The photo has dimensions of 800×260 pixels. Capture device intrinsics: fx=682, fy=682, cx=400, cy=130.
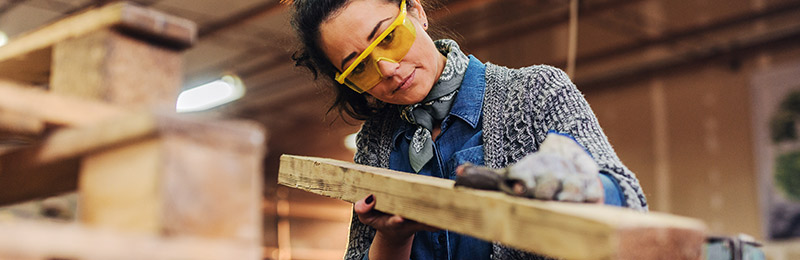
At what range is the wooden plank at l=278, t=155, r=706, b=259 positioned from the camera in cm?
86

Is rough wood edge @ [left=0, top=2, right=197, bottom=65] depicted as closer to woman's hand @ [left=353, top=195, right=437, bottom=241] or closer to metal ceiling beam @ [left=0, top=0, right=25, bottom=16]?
woman's hand @ [left=353, top=195, right=437, bottom=241]

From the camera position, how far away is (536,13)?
9.58 meters

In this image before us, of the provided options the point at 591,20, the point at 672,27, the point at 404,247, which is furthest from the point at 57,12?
the point at 404,247

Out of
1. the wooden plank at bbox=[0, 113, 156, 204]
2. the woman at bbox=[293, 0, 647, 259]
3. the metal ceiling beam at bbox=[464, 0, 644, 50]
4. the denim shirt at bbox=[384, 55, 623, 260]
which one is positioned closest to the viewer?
the wooden plank at bbox=[0, 113, 156, 204]

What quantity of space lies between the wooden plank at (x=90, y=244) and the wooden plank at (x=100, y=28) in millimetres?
369

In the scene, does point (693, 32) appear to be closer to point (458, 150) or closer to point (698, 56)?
point (698, 56)

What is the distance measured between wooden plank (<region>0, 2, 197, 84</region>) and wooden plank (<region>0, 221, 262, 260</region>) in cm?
37

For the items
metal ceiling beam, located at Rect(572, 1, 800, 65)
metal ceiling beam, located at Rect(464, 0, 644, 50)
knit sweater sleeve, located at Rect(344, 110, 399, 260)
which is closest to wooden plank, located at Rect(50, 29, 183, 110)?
knit sweater sleeve, located at Rect(344, 110, 399, 260)

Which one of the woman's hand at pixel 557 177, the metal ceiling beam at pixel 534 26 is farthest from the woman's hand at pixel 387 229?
the metal ceiling beam at pixel 534 26

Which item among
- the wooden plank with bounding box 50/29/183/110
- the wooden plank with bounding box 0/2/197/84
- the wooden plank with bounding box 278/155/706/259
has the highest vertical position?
the wooden plank with bounding box 0/2/197/84

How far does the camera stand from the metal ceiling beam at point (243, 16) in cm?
777

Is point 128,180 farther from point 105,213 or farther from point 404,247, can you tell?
point 404,247

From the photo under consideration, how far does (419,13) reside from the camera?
6.19 ft

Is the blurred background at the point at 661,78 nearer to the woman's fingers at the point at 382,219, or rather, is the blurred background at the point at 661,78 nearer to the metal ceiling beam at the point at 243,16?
the metal ceiling beam at the point at 243,16
